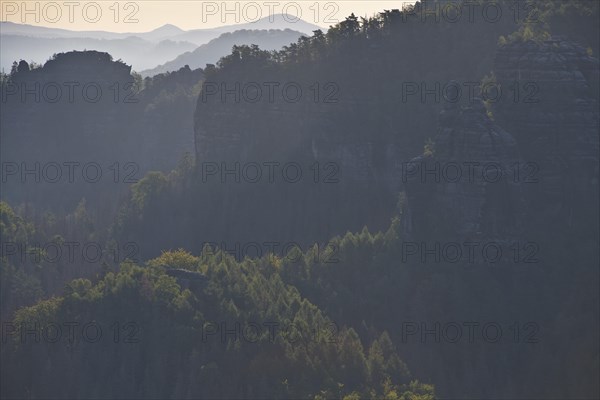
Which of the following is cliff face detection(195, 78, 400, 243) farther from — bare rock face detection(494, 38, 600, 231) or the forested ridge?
bare rock face detection(494, 38, 600, 231)

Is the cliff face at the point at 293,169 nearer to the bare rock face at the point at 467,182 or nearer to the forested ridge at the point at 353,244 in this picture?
the forested ridge at the point at 353,244

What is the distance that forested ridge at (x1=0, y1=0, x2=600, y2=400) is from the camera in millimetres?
99188

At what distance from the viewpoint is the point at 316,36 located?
161500mm

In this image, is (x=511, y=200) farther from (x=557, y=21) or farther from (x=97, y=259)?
(x=97, y=259)

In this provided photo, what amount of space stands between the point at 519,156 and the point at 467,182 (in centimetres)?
577

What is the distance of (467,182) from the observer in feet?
383

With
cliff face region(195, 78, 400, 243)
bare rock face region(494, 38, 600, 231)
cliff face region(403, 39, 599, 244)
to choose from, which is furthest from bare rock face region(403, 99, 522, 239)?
cliff face region(195, 78, 400, 243)

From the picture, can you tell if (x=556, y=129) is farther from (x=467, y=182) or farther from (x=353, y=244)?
(x=353, y=244)

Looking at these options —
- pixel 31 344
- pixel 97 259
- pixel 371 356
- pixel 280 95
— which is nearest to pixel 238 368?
pixel 371 356

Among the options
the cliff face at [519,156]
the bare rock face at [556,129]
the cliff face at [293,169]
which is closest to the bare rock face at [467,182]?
the cliff face at [519,156]

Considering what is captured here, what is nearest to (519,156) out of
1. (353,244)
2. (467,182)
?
(467,182)

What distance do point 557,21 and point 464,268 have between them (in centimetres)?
3413

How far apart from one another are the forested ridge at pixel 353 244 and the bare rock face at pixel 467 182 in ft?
0.54

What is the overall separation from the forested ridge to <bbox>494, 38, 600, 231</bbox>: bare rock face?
17cm
